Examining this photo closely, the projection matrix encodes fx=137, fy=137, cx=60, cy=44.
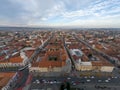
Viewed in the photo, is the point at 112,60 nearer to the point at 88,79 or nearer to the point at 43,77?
the point at 88,79

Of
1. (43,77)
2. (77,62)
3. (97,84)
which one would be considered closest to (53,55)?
(77,62)

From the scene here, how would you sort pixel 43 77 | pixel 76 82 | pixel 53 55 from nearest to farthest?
1. pixel 76 82
2. pixel 43 77
3. pixel 53 55

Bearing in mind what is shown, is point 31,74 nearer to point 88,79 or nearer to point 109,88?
point 88,79

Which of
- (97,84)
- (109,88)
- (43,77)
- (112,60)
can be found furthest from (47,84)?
(112,60)

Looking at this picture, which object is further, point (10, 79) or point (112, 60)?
point (112, 60)

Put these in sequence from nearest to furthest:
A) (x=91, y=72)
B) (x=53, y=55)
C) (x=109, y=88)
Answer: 1. (x=109, y=88)
2. (x=91, y=72)
3. (x=53, y=55)

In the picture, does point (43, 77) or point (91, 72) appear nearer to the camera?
point (43, 77)

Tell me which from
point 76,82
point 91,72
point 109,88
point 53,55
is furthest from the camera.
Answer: point 53,55

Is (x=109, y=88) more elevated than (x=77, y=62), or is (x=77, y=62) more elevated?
(x=77, y=62)

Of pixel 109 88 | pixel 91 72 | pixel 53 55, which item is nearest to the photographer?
pixel 109 88
